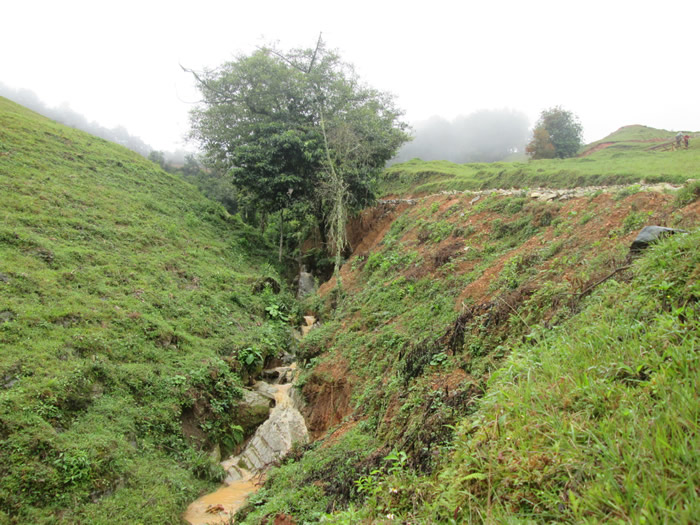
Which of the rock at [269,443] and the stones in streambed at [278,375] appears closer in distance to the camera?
the rock at [269,443]

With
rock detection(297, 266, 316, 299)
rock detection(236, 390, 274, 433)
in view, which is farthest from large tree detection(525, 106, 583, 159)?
rock detection(236, 390, 274, 433)

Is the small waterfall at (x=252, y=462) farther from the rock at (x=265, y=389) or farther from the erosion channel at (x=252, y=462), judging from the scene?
the rock at (x=265, y=389)

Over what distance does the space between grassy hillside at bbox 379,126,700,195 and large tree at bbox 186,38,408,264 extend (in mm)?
5768

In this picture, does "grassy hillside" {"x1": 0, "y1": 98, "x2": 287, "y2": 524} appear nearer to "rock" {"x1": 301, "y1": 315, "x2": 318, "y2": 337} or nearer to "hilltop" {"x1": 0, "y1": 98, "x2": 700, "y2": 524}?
"hilltop" {"x1": 0, "y1": 98, "x2": 700, "y2": 524}

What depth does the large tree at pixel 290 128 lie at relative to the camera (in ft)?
67.2

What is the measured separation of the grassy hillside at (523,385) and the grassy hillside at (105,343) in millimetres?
2978

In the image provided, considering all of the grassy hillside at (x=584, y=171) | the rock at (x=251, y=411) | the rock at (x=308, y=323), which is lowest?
the rock at (x=251, y=411)

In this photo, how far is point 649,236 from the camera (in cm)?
482

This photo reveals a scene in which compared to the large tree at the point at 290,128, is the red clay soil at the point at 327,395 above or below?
below

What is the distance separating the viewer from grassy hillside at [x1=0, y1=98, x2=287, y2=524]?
667cm

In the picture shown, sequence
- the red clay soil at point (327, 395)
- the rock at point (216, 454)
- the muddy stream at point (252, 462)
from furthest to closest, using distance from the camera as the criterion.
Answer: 1. the rock at point (216, 454)
2. the red clay soil at point (327, 395)
3. the muddy stream at point (252, 462)

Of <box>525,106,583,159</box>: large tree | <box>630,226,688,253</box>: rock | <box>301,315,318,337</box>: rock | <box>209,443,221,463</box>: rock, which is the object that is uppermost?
<box>525,106,583,159</box>: large tree

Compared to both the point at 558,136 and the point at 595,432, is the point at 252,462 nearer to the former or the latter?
the point at 595,432

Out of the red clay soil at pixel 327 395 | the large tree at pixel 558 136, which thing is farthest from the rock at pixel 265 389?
the large tree at pixel 558 136
